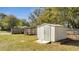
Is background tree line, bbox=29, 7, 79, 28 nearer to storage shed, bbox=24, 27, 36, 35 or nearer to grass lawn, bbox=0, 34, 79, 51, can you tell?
storage shed, bbox=24, 27, 36, 35

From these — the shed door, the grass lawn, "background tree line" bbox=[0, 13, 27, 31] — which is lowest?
the grass lawn

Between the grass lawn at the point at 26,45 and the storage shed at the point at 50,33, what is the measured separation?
0.22 ft

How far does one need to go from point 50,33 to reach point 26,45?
359 millimetres

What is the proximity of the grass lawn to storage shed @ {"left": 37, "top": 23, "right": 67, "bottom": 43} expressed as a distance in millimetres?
68

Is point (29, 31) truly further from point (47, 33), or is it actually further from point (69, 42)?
point (69, 42)

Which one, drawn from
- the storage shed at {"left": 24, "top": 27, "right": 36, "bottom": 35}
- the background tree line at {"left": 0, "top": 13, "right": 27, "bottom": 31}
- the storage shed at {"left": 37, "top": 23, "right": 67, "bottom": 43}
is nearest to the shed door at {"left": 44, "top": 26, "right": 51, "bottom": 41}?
the storage shed at {"left": 37, "top": 23, "right": 67, "bottom": 43}

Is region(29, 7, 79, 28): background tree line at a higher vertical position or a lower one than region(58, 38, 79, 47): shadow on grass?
higher

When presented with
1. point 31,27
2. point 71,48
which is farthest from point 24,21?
point 71,48

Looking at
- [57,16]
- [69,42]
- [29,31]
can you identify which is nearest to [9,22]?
[29,31]

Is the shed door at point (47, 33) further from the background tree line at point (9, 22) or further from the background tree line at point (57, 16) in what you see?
the background tree line at point (9, 22)

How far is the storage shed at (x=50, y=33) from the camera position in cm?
475

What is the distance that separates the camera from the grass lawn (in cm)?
472

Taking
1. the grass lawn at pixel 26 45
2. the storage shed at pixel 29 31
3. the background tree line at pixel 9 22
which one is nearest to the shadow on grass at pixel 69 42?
the grass lawn at pixel 26 45

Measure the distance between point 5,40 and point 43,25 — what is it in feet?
1.78
